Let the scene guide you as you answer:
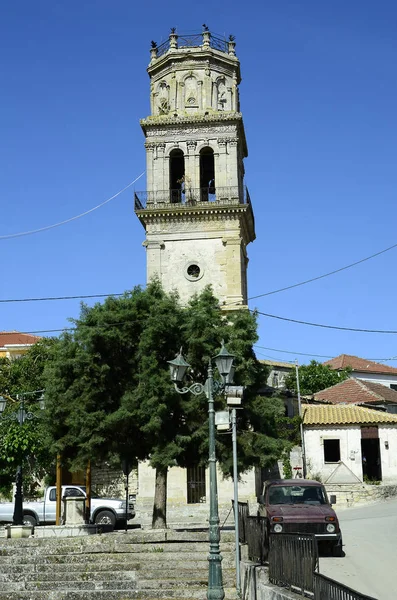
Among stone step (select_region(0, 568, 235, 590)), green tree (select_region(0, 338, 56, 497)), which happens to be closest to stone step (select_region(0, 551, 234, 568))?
stone step (select_region(0, 568, 235, 590))

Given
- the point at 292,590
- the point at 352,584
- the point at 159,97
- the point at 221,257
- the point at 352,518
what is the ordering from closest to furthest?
the point at 292,590, the point at 352,584, the point at 352,518, the point at 221,257, the point at 159,97

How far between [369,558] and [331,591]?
30.0 ft

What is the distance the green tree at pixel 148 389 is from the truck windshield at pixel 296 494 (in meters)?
5.00

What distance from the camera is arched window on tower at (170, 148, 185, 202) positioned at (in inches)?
1448

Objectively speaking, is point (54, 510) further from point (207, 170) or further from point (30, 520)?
point (207, 170)

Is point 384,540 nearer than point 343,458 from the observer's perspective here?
Yes

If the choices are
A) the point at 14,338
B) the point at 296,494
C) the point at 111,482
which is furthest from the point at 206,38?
the point at 14,338

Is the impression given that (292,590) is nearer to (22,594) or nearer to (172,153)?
(22,594)

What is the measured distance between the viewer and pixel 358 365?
246ft

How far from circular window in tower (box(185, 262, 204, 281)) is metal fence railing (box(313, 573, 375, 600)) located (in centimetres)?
2642

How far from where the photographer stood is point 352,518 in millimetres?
27672

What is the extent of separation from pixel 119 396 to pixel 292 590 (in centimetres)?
1456

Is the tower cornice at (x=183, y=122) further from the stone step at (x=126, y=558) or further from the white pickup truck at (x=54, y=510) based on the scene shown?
the stone step at (x=126, y=558)

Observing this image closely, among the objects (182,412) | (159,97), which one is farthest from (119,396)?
(159,97)
